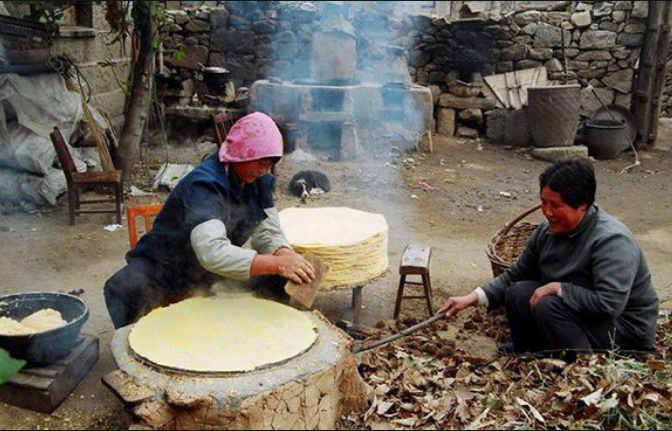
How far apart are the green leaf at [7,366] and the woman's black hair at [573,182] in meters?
2.58

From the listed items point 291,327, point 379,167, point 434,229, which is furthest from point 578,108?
point 291,327

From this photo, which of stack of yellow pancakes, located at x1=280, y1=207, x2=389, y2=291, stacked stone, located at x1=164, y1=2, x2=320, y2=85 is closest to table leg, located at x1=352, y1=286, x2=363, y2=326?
stack of yellow pancakes, located at x1=280, y1=207, x2=389, y2=291

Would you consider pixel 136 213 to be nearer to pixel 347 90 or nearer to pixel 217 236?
pixel 217 236

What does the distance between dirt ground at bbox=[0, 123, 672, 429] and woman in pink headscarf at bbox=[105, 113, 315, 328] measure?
571 mm

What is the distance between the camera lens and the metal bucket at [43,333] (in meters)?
3.14

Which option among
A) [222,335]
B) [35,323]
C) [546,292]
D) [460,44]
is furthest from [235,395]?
[460,44]

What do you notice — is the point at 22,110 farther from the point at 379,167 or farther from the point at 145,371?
the point at 145,371

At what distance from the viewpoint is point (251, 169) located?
332 centimetres

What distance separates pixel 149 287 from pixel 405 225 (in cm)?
378

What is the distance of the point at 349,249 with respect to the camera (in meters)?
3.90

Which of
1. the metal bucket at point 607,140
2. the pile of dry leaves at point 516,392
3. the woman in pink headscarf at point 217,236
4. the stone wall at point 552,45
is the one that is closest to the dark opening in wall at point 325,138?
the stone wall at point 552,45

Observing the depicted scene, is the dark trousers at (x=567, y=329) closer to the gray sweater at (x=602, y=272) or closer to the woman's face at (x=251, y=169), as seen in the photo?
the gray sweater at (x=602, y=272)

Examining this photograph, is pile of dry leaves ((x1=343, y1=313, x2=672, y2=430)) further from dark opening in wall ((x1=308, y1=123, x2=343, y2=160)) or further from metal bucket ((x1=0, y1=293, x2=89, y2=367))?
dark opening in wall ((x1=308, y1=123, x2=343, y2=160))

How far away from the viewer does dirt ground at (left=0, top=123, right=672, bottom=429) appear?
4.33m
